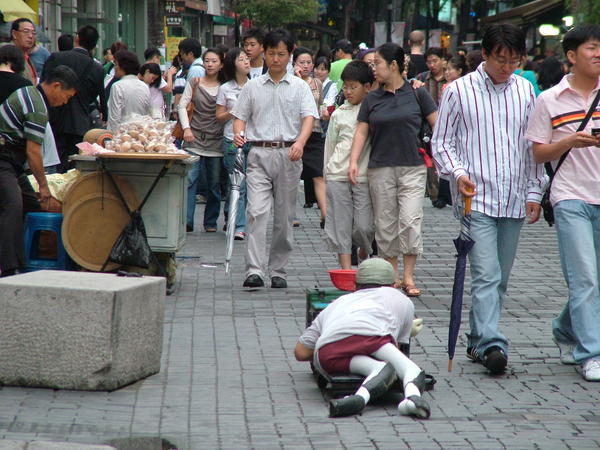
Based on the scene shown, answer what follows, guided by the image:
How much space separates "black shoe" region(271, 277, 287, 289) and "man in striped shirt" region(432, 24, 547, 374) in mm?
3364

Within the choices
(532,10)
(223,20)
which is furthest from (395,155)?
(223,20)

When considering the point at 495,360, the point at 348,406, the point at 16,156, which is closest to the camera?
the point at 348,406

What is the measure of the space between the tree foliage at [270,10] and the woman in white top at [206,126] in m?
35.5

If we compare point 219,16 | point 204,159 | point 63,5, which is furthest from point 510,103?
point 219,16

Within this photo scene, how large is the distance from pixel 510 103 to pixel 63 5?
2529 cm

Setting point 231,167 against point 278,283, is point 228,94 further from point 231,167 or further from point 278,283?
point 278,283

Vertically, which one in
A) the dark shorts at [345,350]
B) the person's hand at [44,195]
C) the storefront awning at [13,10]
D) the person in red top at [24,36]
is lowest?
the dark shorts at [345,350]

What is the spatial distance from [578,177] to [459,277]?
926 millimetres

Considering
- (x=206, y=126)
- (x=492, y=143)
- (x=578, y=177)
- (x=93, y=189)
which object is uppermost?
(x=492, y=143)

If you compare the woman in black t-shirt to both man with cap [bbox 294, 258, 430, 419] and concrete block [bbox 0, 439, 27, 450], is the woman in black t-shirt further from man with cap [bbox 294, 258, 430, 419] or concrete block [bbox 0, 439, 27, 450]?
concrete block [bbox 0, 439, 27, 450]

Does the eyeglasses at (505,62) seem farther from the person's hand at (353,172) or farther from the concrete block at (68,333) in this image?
the person's hand at (353,172)

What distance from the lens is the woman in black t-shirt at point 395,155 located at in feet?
32.8

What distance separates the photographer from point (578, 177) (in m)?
7.16

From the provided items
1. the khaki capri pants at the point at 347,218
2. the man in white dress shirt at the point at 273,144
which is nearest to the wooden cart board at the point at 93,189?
the man in white dress shirt at the point at 273,144
